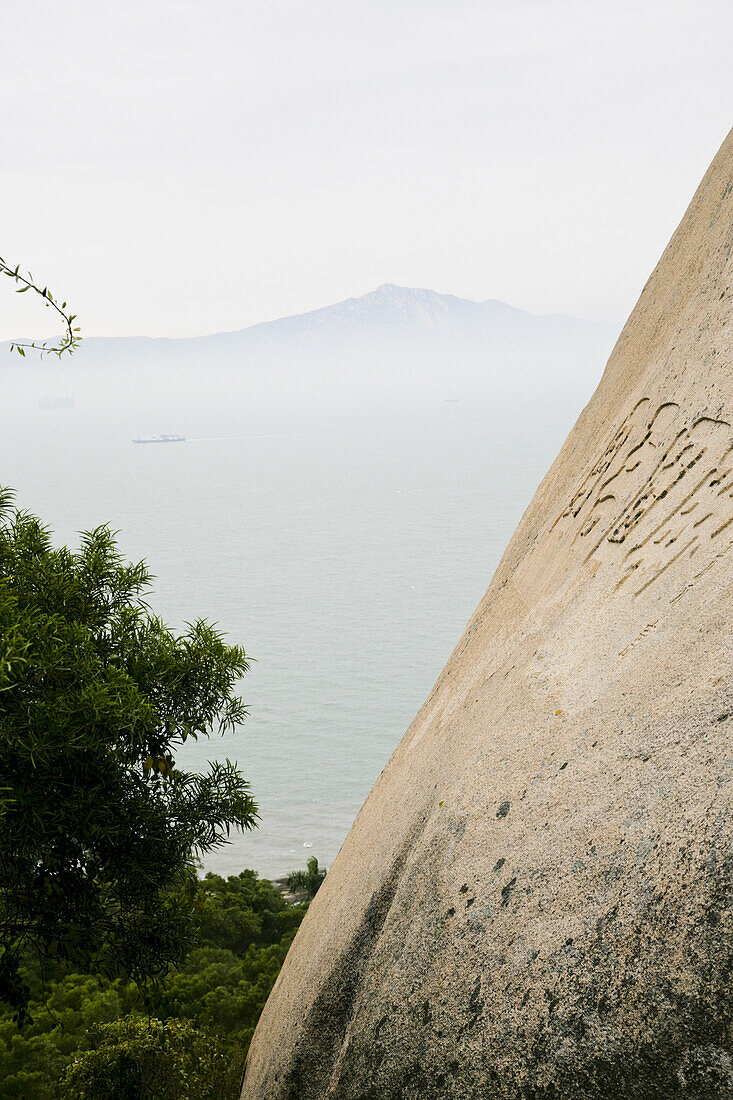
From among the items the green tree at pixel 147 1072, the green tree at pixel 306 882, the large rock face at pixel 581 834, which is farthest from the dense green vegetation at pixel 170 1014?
the green tree at pixel 306 882

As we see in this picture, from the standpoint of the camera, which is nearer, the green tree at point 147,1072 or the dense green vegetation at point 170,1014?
the green tree at point 147,1072

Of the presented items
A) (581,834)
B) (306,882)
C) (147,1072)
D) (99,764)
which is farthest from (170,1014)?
(306,882)

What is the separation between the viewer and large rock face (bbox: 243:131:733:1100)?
8.12 ft

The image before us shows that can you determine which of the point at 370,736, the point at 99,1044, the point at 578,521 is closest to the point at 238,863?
the point at 370,736

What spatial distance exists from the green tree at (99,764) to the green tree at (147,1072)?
1.89ft

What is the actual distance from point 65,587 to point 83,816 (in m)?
1.51

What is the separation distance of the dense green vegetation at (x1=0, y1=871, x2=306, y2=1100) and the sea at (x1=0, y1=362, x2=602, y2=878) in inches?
86.1

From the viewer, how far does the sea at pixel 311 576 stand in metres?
29.2

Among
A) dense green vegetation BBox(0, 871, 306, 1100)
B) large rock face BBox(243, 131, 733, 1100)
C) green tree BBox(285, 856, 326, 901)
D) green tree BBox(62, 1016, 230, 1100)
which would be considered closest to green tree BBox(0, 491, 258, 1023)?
dense green vegetation BBox(0, 871, 306, 1100)

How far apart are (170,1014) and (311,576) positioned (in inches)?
2232

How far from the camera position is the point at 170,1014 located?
25.3ft

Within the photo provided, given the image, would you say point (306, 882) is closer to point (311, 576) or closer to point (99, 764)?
point (99, 764)

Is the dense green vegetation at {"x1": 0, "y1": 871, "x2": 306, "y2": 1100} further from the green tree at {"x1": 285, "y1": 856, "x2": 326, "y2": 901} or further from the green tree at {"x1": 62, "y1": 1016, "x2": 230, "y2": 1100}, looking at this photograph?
the green tree at {"x1": 285, "y1": 856, "x2": 326, "y2": 901}

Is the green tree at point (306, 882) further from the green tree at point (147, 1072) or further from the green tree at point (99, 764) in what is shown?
the green tree at point (99, 764)
